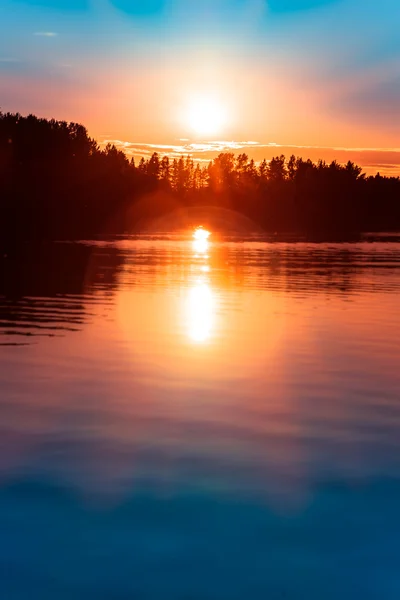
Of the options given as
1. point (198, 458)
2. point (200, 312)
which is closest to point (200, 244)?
point (200, 312)

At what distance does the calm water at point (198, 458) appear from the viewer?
24.8ft

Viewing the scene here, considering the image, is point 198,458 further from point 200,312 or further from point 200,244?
point 200,244

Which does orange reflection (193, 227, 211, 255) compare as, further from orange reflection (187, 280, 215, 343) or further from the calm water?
the calm water

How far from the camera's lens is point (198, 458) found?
1059 centimetres

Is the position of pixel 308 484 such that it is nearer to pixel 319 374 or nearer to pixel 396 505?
pixel 396 505

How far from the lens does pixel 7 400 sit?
13.6 m

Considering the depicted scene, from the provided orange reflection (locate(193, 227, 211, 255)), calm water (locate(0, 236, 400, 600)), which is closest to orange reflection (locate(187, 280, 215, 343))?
calm water (locate(0, 236, 400, 600))

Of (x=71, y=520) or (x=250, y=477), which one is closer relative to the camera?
(x=71, y=520)

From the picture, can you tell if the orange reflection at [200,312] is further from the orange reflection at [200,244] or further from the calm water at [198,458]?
the orange reflection at [200,244]

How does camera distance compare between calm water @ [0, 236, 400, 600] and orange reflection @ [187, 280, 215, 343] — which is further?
orange reflection @ [187, 280, 215, 343]

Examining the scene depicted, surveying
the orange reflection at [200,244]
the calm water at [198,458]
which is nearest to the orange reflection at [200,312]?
the calm water at [198,458]

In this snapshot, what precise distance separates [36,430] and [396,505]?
16.5ft

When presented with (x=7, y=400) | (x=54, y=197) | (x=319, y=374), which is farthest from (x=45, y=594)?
(x=54, y=197)

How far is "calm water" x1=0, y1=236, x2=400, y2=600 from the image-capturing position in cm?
755
